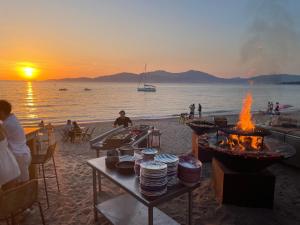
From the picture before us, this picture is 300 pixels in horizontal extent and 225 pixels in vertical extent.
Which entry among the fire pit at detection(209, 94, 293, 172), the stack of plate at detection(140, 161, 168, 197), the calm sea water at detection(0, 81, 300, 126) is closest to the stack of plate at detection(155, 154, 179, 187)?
the stack of plate at detection(140, 161, 168, 197)

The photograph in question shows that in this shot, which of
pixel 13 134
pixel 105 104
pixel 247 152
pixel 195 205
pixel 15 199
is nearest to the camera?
pixel 15 199

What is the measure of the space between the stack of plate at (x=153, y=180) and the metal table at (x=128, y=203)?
60mm

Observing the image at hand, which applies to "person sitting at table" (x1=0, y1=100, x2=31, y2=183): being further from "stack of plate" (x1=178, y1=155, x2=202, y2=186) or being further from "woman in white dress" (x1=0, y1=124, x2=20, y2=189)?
"stack of plate" (x1=178, y1=155, x2=202, y2=186)

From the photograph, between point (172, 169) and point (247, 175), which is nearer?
point (172, 169)

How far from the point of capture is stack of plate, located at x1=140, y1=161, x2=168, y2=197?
2.02 meters

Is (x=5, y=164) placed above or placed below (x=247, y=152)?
above

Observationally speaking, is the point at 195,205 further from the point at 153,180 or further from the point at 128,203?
the point at 153,180

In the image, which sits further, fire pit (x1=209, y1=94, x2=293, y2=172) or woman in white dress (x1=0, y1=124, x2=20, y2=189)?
fire pit (x1=209, y1=94, x2=293, y2=172)

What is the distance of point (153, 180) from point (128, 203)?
1.91m

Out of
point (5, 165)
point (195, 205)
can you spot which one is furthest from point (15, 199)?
point (195, 205)

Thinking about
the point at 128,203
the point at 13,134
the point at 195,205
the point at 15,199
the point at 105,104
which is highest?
the point at 13,134

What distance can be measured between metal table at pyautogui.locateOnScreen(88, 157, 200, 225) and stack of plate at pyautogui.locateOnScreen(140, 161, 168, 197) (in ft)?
0.20

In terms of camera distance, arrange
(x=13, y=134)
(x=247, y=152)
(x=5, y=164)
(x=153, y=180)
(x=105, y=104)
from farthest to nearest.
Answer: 1. (x=105, y=104)
2. (x=247, y=152)
3. (x=13, y=134)
4. (x=5, y=164)
5. (x=153, y=180)

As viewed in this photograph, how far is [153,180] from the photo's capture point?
6.66 ft
